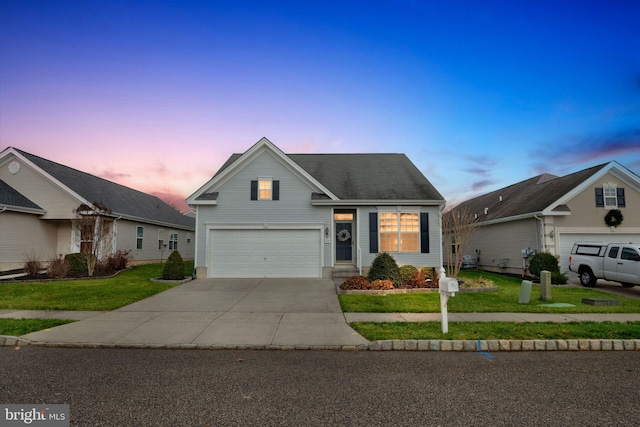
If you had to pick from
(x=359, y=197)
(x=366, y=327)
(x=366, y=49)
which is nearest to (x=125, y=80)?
(x=366, y=49)

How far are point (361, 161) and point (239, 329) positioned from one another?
14.7m

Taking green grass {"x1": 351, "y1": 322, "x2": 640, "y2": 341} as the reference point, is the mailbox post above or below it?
above

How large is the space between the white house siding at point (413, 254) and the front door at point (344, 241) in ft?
2.80

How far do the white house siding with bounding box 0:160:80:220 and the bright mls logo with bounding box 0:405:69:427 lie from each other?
18.1m

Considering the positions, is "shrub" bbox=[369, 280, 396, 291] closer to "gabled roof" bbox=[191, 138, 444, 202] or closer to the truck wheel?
"gabled roof" bbox=[191, 138, 444, 202]

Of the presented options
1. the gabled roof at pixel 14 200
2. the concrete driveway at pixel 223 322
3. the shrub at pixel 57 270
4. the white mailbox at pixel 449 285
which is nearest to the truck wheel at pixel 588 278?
the concrete driveway at pixel 223 322

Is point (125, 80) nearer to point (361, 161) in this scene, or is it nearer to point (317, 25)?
point (317, 25)

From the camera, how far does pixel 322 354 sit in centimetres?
607

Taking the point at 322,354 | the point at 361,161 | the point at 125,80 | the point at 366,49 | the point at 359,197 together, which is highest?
the point at 366,49

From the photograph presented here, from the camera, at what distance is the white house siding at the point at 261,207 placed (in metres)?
16.3

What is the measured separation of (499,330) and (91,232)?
18.5 meters

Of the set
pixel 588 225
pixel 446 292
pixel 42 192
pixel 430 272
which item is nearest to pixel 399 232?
pixel 430 272

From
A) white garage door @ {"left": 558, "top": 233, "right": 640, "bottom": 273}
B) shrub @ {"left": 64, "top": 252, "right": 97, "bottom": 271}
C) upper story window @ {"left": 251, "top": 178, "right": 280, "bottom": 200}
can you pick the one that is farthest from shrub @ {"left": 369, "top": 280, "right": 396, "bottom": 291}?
shrub @ {"left": 64, "top": 252, "right": 97, "bottom": 271}

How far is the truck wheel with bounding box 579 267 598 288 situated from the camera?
1509 cm
